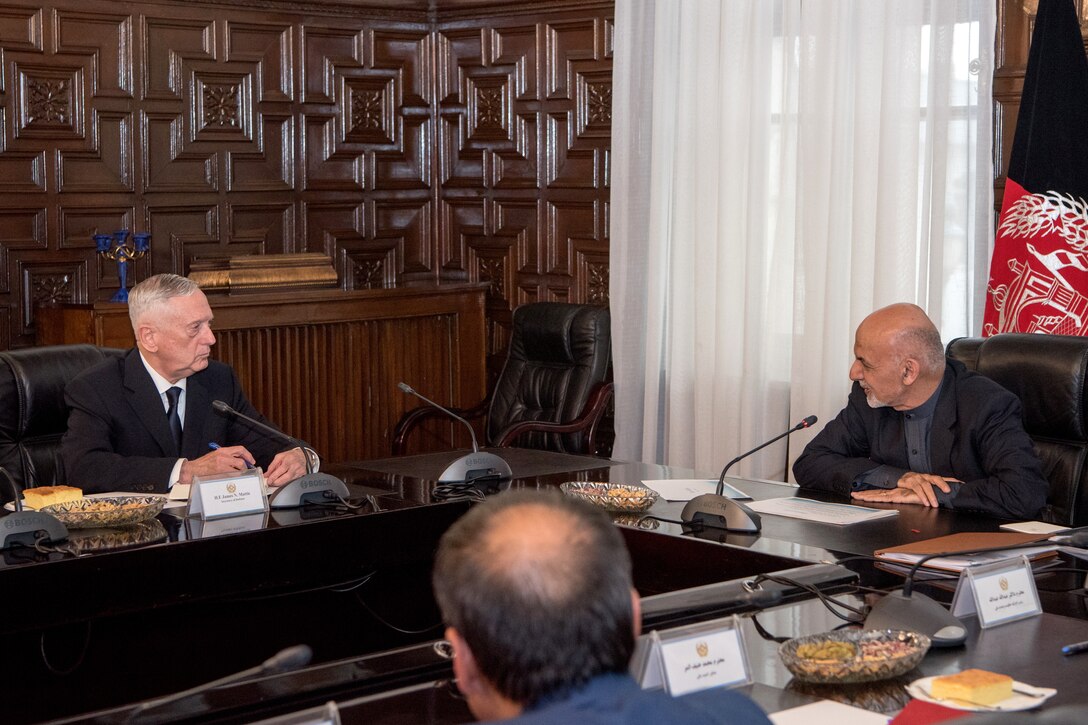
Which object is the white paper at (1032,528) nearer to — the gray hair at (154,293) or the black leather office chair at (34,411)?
the gray hair at (154,293)

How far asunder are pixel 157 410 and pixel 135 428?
0.23 feet

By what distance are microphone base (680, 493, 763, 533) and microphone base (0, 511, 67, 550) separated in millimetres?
1276

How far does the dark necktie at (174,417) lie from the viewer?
362 cm

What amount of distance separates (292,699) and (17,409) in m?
2.17

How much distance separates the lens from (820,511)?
303 centimetres

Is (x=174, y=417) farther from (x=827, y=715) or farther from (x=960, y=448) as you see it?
(x=827, y=715)

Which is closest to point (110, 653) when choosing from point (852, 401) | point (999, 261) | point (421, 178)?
point (852, 401)

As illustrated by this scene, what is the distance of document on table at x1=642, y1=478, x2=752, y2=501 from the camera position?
3.23m

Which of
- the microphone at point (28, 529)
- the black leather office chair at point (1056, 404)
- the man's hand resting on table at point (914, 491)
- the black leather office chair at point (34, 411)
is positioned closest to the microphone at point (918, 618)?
the man's hand resting on table at point (914, 491)

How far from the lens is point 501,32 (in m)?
6.15

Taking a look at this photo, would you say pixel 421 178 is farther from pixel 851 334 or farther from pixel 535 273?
pixel 851 334

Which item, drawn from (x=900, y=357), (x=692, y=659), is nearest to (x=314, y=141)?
(x=900, y=357)

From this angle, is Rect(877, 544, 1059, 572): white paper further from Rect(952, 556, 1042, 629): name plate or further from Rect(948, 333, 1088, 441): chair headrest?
Rect(948, 333, 1088, 441): chair headrest

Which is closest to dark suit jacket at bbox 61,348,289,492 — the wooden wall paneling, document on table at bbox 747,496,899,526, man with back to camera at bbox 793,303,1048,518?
document on table at bbox 747,496,899,526
